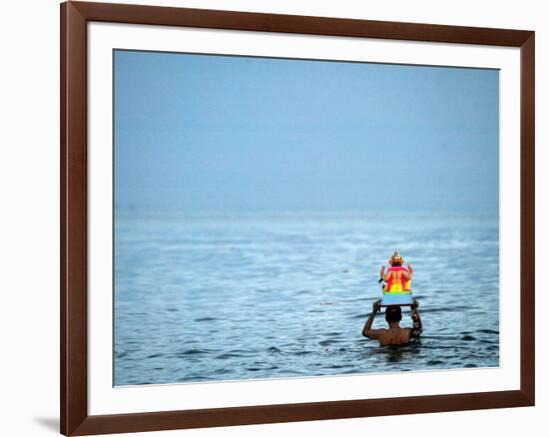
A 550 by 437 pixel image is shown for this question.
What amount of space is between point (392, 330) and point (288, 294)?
1.37 ft

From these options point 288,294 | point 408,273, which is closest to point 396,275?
point 408,273

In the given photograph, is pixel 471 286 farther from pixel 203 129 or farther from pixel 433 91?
pixel 203 129

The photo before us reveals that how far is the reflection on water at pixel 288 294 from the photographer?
3.37 m

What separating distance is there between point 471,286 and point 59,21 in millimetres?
1780

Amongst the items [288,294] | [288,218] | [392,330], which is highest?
[288,218]

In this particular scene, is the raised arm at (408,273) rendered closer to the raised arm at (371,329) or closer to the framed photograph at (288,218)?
the framed photograph at (288,218)

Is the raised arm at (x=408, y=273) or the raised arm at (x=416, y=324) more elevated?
the raised arm at (x=408, y=273)

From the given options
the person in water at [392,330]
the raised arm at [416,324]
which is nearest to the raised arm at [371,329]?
the person in water at [392,330]

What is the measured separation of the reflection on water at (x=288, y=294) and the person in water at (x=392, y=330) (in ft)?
0.07

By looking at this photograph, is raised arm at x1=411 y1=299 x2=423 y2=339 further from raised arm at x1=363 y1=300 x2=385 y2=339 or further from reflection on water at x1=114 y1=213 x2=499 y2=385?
raised arm at x1=363 y1=300 x2=385 y2=339

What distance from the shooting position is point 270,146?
11.5ft

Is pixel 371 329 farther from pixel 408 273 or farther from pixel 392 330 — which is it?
pixel 408 273

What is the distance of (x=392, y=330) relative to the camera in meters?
3.59

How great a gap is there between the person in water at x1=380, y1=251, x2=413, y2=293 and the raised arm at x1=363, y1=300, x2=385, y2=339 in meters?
0.07
